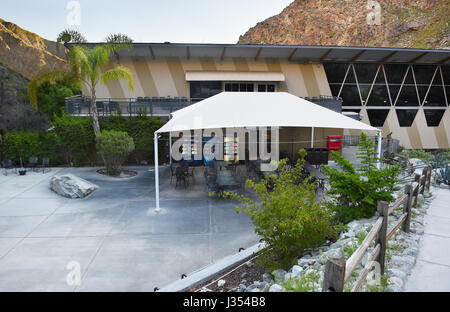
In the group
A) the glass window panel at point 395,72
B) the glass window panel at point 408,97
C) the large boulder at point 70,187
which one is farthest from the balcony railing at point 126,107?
the glass window panel at point 408,97

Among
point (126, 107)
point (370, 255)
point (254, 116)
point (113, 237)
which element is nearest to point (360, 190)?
point (370, 255)

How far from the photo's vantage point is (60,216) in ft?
25.1

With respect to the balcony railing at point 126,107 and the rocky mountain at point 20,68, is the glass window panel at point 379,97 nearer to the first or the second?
the balcony railing at point 126,107

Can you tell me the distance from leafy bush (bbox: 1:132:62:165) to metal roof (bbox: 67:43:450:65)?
5.30m

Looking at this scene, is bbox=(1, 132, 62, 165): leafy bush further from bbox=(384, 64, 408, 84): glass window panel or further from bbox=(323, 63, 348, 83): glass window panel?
bbox=(384, 64, 408, 84): glass window panel

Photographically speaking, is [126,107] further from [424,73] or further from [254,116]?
[424,73]

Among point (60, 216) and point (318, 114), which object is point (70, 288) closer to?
point (60, 216)

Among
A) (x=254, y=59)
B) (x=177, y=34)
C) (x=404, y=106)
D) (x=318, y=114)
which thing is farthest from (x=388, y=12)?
(x=318, y=114)

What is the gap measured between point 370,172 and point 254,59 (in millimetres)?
13446

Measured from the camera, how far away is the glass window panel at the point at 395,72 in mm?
18609

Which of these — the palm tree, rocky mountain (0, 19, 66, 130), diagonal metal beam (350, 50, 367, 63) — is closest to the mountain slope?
rocky mountain (0, 19, 66, 130)

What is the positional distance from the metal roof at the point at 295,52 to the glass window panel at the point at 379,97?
5.31ft

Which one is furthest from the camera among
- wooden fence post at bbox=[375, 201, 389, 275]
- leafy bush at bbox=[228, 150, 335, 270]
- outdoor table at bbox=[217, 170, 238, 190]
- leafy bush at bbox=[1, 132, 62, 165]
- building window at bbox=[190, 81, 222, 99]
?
building window at bbox=[190, 81, 222, 99]

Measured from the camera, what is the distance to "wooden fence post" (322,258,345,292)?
2.52 meters
